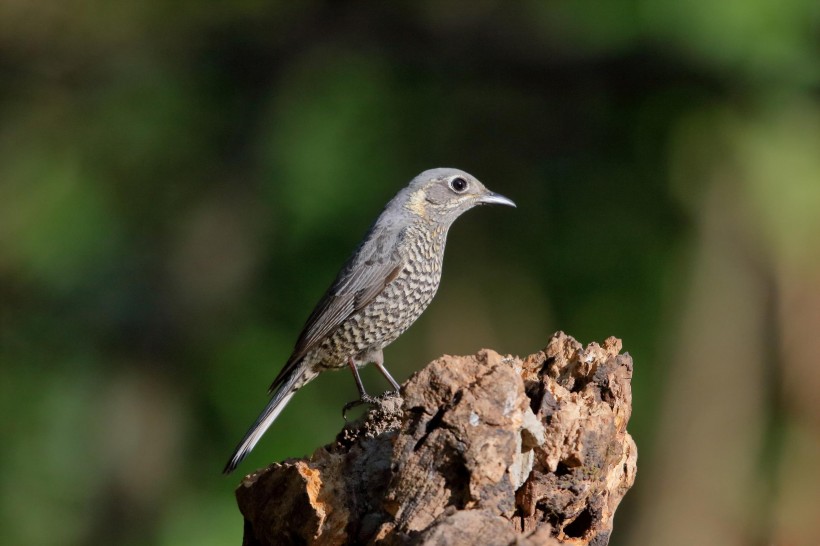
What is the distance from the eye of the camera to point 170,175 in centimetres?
1070

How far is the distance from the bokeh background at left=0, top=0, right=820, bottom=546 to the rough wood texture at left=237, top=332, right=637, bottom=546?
4.15m

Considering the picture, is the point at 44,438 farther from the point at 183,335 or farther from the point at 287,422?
the point at 287,422

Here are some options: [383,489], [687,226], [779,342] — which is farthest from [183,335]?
[383,489]

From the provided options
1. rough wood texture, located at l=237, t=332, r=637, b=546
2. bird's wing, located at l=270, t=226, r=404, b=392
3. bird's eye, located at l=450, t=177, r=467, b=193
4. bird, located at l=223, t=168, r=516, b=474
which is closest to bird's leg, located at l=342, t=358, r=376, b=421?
bird, located at l=223, t=168, r=516, b=474

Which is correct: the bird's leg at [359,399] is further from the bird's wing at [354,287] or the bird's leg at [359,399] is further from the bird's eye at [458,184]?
the bird's eye at [458,184]

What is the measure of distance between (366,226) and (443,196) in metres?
3.07

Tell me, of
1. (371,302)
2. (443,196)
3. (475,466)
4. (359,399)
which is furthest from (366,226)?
(475,466)

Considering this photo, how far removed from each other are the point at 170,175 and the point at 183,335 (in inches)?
69.9

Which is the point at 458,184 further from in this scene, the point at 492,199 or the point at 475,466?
the point at 475,466

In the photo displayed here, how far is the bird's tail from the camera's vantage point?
5.70 meters

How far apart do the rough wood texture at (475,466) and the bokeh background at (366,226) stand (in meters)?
4.15

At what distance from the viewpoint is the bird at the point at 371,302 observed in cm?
591

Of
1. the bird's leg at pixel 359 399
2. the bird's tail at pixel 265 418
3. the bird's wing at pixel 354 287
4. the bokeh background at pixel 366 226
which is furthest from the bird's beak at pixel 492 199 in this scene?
the bokeh background at pixel 366 226

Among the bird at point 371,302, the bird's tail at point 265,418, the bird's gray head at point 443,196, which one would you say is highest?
the bird's gray head at point 443,196
